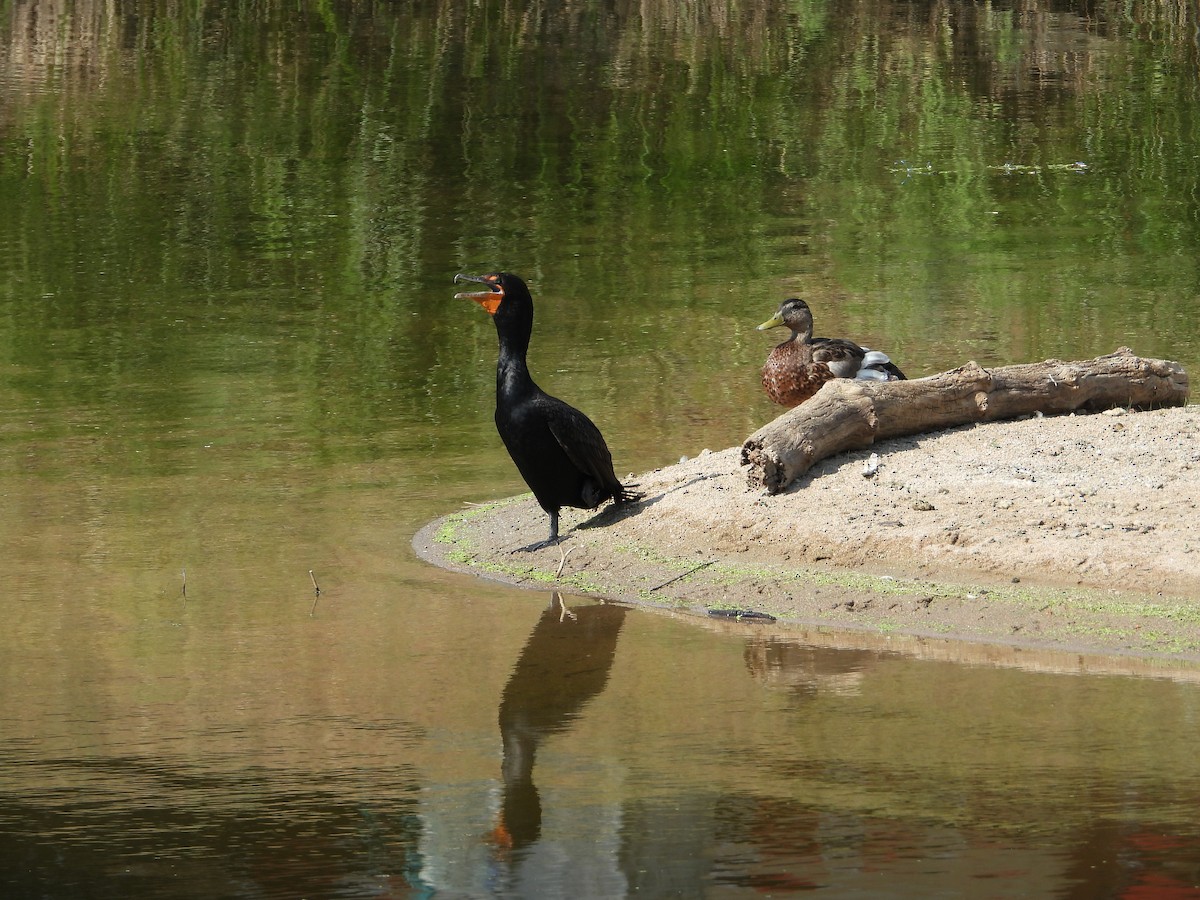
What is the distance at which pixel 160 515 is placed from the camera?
990cm

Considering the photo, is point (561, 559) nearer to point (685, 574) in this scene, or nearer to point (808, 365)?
point (685, 574)

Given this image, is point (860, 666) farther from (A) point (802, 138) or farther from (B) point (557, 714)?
(A) point (802, 138)

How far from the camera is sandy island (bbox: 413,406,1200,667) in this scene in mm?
7723

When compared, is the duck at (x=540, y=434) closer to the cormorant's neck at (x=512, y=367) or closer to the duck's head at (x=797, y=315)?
the cormorant's neck at (x=512, y=367)

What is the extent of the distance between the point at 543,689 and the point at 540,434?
2178 millimetres

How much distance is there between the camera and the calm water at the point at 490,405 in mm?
5594

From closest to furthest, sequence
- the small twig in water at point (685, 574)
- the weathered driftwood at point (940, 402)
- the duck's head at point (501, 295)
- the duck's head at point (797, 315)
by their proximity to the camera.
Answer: the small twig in water at point (685, 574) → the weathered driftwood at point (940, 402) → the duck's head at point (501, 295) → the duck's head at point (797, 315)

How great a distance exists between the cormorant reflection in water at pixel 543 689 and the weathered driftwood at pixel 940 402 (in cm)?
126

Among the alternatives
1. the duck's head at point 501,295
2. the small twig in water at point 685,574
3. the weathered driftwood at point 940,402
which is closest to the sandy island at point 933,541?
the small twig in water at point 685,574

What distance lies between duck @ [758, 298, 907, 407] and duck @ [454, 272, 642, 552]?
1.65m

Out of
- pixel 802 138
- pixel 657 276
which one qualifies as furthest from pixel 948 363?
pixel 802 138

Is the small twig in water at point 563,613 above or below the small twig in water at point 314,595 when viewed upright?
below

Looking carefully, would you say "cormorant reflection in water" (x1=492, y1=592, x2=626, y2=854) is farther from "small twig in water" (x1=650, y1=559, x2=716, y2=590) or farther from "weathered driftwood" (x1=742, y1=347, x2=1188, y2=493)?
"weathered driftwood" (x1=742, y1=347, x2=1188, y2=493)

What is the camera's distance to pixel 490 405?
1256 cm
